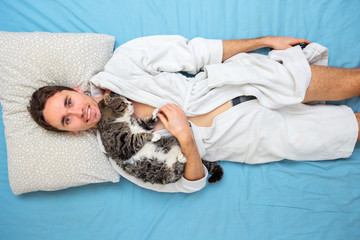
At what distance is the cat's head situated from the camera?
1472 mm

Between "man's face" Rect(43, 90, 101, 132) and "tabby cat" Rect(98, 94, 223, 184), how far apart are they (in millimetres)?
123

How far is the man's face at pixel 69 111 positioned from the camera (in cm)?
133

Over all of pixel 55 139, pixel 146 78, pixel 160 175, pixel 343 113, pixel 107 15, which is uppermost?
pixel 107 15

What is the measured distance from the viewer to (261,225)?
5.19 ft

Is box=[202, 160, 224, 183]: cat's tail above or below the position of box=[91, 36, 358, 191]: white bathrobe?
below

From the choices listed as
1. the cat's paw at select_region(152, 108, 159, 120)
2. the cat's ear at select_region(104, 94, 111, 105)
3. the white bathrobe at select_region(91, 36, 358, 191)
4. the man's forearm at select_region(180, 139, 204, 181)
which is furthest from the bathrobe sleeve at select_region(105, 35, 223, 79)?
the man's forearm at select_region(180, 139, 204, 181)

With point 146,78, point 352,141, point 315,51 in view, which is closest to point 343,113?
point 352,141

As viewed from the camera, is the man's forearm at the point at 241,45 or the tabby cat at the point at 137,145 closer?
the tabby cat at the point at 137,145

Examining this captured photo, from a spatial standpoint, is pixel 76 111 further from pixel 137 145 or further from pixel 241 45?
pixel 241 45

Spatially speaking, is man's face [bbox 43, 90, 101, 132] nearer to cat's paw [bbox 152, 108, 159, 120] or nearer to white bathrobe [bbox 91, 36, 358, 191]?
white bathrobe [bbox 91, 36, 358, 191]

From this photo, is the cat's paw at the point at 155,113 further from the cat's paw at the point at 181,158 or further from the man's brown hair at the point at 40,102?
the man's brown hair at the point at 40,102

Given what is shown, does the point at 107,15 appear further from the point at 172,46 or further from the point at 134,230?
the point at 134,230

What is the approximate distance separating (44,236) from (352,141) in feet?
7.29

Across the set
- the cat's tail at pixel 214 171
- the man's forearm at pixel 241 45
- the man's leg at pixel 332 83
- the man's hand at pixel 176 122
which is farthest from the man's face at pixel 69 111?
the man's leg at pixel 332 83
